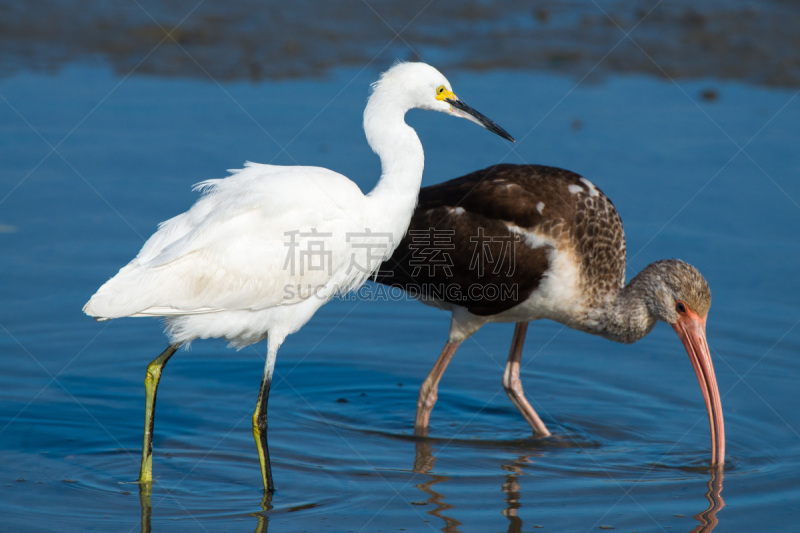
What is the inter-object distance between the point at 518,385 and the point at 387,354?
1.07m

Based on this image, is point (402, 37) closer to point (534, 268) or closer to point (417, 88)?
point (534, 268)

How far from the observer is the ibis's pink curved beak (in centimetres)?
633

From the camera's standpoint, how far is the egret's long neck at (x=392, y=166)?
5855 millimetres

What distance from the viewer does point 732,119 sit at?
10.8 meters

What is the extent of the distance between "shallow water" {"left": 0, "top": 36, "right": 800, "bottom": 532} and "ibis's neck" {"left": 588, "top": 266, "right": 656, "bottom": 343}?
1.53ft

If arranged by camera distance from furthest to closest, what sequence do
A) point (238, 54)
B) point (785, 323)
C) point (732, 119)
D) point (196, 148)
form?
point (238, 54) → point (732, 119) → point (196, 148) → point (785, 323)

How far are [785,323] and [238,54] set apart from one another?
678 cm

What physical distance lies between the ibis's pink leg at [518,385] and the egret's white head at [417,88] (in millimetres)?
1737

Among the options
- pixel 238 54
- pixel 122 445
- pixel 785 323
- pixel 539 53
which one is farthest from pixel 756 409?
pixel 238 54

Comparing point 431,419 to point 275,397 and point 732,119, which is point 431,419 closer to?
point 275,397

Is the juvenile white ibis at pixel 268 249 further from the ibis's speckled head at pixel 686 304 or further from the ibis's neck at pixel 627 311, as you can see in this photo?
the ibis's speckled head at pixel 686 304

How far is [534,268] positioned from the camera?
6.66m

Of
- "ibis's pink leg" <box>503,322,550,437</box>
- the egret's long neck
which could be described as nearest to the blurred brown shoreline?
"ibis's pink leg" <box>503,322,550,437</box>

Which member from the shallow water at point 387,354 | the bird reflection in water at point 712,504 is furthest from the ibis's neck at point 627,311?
the bird reflection in water at point 712,504
